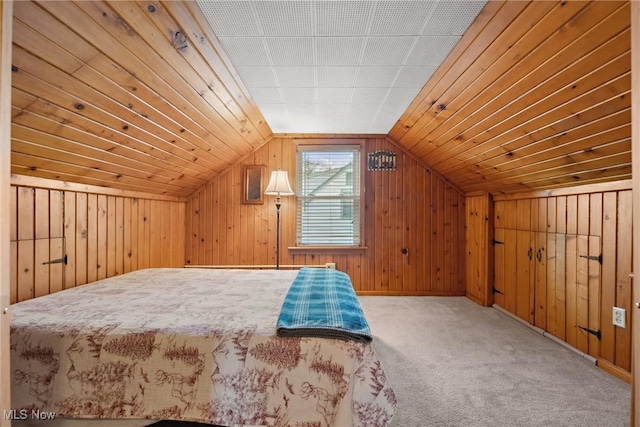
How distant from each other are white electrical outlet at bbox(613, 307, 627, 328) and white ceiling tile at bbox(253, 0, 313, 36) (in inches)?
105

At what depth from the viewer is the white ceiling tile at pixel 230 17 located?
164 centimetres

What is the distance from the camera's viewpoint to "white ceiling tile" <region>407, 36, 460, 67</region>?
6.32 ft

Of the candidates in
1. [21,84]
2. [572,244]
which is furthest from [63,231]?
[572,244]

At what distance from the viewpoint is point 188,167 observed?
3340 millimetres

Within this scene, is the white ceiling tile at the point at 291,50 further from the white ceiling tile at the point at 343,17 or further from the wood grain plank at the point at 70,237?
the wood grain plank at the point at 70,237

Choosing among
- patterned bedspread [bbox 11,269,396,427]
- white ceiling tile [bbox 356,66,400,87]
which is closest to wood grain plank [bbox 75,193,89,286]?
patterned bedspread [bbox 11,269,396,427]

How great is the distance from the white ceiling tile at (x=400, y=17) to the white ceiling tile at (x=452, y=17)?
0.16 ft

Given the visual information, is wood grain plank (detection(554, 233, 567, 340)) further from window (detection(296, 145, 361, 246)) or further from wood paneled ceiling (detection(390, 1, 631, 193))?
window (detection(296, 145, 361, 246))

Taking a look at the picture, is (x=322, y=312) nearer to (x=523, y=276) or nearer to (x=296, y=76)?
(x=296, y=76)

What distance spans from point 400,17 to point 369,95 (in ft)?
3.53

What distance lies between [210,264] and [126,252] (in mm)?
1254

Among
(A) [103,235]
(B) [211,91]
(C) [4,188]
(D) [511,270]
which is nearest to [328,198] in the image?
(B) [211,91]

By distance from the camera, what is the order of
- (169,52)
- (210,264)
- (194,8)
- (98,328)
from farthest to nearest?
1. (210,264)
2. (169,52)
3. (194,8)
4. (98,328)

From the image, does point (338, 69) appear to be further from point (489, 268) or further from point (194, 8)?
point (489, 268)
